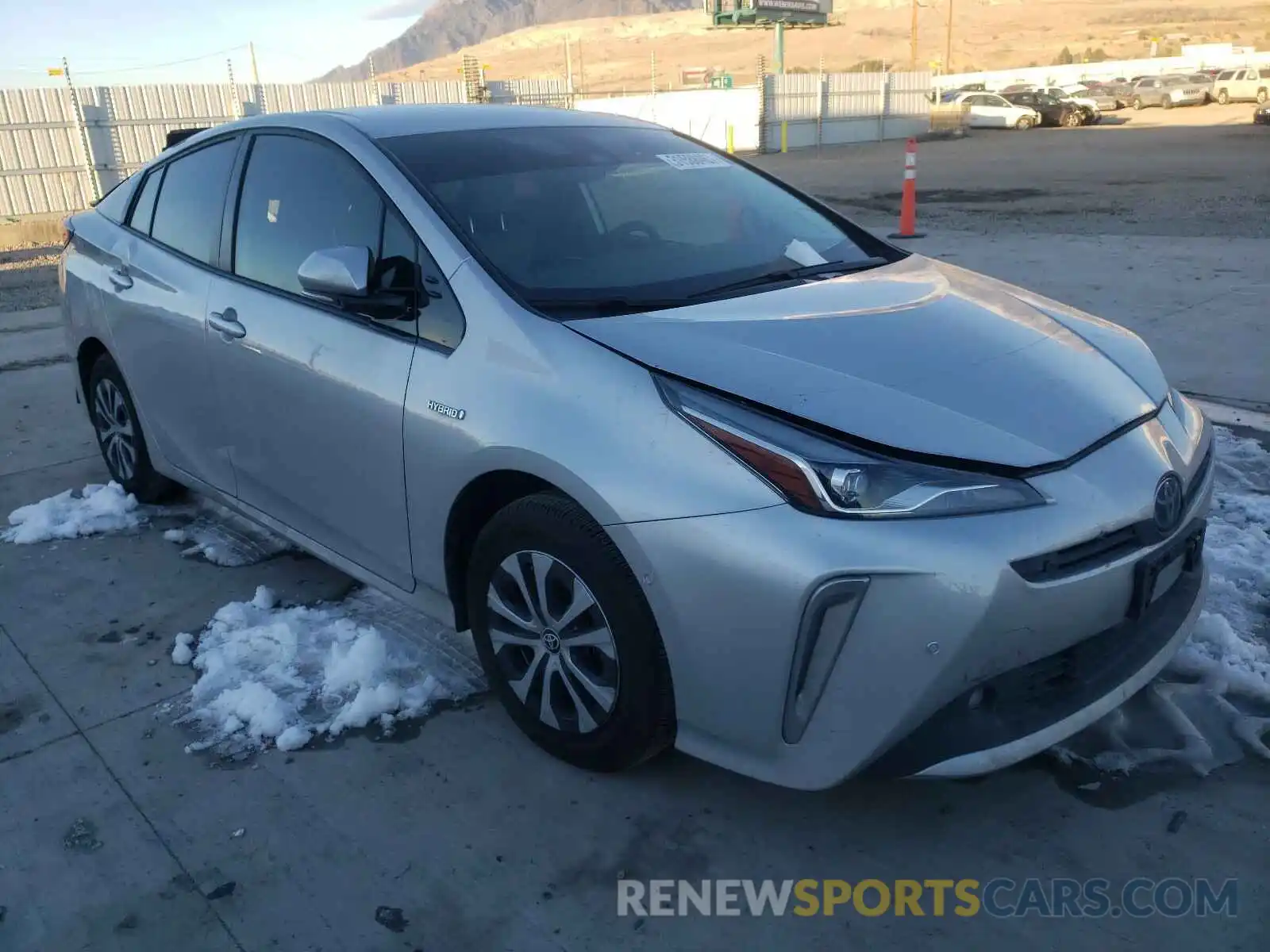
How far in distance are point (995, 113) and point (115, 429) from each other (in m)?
37.7

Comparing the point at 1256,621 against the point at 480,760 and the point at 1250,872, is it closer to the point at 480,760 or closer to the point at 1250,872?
the point at 1250,872

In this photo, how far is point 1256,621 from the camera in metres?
3.23

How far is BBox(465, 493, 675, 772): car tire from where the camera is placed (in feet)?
7.66

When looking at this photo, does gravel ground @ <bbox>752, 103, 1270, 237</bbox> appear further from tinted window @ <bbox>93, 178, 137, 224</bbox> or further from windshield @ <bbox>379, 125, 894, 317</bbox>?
tinted window @ <bbox>93, 178, 137, 224</bbox>

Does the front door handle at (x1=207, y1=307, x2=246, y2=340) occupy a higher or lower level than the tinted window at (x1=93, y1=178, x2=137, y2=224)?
lower

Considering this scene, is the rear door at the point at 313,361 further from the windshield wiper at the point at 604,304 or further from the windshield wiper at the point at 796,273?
the windshield wiper at the point at 796,273

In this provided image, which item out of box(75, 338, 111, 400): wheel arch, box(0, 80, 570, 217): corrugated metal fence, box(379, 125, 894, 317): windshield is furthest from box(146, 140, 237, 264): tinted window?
box(0, 80, 570, 217): corrugated metal fence

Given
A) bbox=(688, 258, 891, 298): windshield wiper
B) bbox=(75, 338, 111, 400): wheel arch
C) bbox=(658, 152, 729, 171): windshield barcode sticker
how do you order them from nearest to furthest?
bbox=(688, 258, 891, 298): windshield wiper, bbox=(658, 152, 729, 171): windshield barcode sticker, bbox=(75, 338, 111, 400): wheel arch

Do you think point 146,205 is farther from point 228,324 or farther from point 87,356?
point 228,324

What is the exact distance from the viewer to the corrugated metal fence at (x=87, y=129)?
1783cm

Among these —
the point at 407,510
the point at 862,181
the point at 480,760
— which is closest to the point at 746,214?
the point at 407,510

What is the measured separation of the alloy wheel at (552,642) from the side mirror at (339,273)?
85 centimetres

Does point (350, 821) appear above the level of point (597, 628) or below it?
below

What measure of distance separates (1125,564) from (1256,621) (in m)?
1.39
